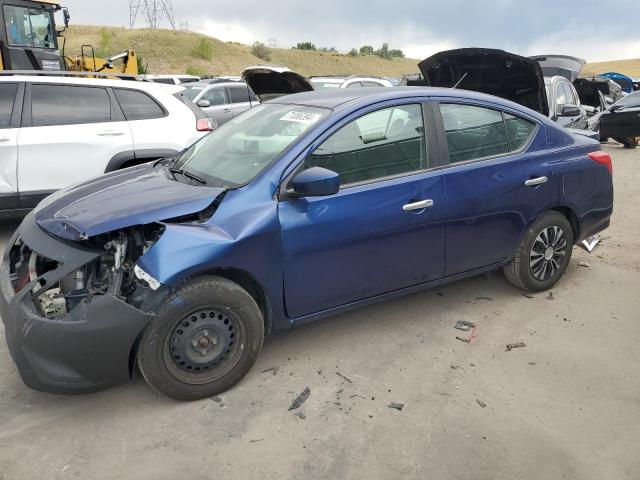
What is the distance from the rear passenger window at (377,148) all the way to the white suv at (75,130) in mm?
→ 3391

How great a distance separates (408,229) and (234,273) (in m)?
1.17

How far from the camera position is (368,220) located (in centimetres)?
334

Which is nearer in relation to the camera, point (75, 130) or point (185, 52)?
point (75, 130)

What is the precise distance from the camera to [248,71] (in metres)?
7.96

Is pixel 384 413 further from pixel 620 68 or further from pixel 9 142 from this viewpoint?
pixel 620 68

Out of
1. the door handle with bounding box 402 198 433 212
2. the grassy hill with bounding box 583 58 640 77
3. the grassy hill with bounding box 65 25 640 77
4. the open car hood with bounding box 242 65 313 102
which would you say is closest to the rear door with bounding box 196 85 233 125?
the open car hood with bounding box 242 65 313 102

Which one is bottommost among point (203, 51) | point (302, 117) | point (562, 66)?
point (302, 117)

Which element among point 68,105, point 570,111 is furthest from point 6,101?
point 570,111

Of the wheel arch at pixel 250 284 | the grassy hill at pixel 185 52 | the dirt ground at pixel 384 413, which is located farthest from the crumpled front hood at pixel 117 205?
the grassy hill at pixel 185 52

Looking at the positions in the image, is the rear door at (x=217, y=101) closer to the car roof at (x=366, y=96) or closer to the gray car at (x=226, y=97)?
the gray car at (x=226, y=97)

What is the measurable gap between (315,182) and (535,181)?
1970mm

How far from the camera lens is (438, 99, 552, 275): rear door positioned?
3764 mm

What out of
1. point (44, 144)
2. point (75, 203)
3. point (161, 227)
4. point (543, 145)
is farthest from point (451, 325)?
point (44, 144)

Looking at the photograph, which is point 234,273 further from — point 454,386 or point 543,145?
point 543,145
